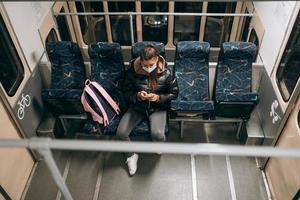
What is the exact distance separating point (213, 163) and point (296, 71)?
164 centimetres

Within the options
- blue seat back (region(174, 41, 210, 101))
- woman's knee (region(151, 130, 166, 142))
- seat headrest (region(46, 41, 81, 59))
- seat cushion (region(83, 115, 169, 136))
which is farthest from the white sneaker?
seat headrest (region(46, 41, 81, 59))

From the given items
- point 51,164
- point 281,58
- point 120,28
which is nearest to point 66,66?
point 120,28

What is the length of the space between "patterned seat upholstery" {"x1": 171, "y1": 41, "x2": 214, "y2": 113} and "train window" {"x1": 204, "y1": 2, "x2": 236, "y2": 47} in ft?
5.83

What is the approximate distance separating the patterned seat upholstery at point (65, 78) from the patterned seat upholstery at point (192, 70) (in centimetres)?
137

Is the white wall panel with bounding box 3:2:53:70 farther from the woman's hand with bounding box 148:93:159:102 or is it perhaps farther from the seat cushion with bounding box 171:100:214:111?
the seat cushion with bounding box 171:100:214:111

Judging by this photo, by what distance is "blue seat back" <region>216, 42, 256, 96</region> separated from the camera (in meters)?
4.23

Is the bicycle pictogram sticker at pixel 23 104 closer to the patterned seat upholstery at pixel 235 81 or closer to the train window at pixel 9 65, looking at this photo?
the train window at pixel 9 65

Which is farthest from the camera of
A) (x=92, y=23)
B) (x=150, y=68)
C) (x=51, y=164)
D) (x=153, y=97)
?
(x=92, y=23)

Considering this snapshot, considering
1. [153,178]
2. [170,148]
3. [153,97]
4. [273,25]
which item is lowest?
[153,178]

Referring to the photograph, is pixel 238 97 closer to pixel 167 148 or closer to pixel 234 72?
pixel 234 72

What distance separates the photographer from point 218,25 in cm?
611

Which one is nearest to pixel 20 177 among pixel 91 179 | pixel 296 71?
pixel 91 179

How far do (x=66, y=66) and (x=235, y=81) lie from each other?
2.38 meters

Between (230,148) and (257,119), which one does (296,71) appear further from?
(230,148)
